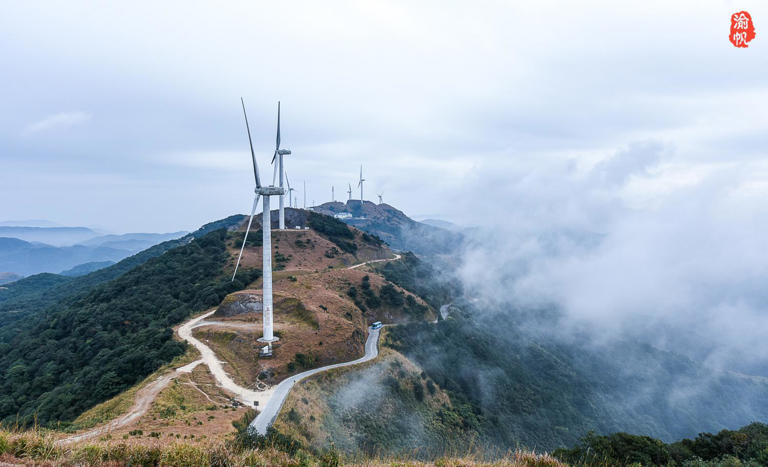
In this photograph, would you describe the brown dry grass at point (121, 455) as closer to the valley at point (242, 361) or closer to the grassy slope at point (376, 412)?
the valley at point (242, 361)

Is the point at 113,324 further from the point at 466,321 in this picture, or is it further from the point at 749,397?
the point at 749,397

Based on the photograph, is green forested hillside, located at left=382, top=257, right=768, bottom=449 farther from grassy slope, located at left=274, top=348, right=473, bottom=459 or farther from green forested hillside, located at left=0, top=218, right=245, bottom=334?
green forested hillside, located at left=0, top=218, right=245, bottom=334

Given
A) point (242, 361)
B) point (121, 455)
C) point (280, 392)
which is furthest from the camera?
point (242, 361)

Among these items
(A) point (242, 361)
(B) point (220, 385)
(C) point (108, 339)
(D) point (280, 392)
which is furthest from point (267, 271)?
(C) point (108, 339)

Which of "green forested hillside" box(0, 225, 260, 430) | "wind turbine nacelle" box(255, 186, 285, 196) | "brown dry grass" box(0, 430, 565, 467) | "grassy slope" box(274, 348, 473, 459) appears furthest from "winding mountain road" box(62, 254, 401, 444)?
"wind turbine nacelle" box(255, 186, 285, 196)

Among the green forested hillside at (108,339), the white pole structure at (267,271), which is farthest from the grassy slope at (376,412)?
the green forested hillside at (108,339)

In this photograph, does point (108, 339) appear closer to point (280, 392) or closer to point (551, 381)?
point (280, 392)

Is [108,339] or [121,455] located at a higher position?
[121,455]

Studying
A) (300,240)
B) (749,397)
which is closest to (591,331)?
(749,397)
